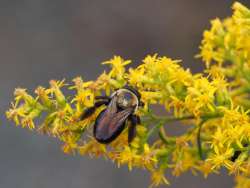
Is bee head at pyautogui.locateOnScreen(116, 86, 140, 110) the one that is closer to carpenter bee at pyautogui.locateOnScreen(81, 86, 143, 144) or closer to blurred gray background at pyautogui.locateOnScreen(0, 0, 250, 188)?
carpenter bee at pyautogui.locateOnScreen(81, 86, 143, 144)

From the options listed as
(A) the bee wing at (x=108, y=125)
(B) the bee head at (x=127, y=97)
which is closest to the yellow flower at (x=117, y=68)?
(B) the bee head at (x=127, y=97)

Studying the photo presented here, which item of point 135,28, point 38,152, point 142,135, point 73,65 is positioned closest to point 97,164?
point 38,152

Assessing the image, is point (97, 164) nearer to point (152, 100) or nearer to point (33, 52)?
point (33, 52)

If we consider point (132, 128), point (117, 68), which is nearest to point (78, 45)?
point (117, 68)

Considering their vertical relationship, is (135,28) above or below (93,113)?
above

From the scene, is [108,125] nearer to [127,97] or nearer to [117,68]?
[127,97]

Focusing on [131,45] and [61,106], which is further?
[131,45]
